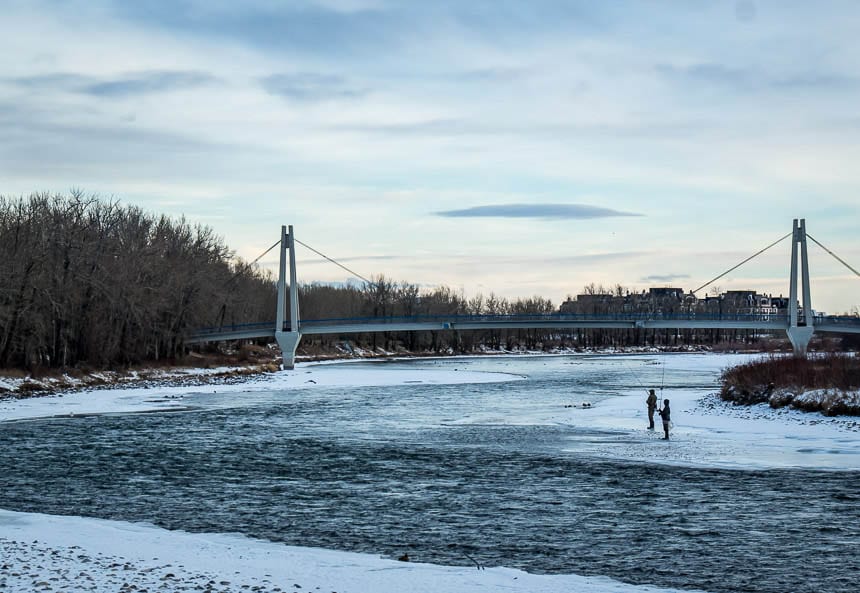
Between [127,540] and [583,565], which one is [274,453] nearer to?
[127,540]

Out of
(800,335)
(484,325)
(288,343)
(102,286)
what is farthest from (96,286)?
(800,335)

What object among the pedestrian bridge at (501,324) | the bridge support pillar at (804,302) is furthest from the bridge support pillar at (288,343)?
the bridge support pillar at (804,302)

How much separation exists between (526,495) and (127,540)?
28.4 ft

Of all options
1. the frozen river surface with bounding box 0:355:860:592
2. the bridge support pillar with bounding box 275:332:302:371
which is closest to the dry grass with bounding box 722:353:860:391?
the frozen river surface with bounding box 0:355:860:592

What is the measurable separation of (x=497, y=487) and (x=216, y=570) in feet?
31.3

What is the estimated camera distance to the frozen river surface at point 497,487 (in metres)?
15.5

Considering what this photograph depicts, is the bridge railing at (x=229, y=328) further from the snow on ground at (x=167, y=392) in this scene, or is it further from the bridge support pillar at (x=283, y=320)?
the snow on ground at (x=167, y=392)

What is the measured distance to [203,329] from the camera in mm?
90688

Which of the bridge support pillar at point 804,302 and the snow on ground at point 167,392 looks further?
the bridge support pillar at point 804,302

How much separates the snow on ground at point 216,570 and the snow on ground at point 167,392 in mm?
26197

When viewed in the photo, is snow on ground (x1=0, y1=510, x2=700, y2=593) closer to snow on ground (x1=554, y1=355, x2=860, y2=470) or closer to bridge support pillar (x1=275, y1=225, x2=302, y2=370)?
snow on ground (x1=554, y1=355, x2=860, y2=470)

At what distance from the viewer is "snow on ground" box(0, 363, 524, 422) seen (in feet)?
144

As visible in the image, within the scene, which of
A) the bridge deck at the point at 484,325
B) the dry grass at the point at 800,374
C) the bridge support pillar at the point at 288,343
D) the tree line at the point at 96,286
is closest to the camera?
the dry grass at the point at 800,374

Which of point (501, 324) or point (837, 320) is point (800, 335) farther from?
point (501, 324)
